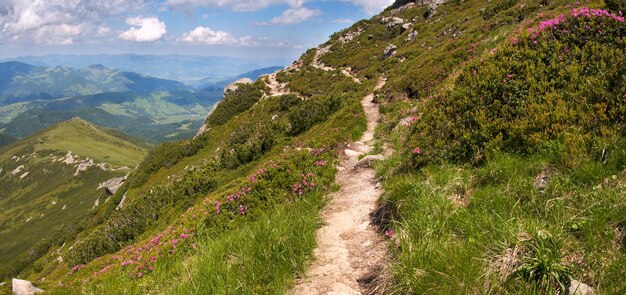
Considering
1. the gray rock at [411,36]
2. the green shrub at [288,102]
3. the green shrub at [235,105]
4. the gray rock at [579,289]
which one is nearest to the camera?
the gray rock at [579,289]

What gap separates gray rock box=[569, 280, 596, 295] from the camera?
3.28 meters

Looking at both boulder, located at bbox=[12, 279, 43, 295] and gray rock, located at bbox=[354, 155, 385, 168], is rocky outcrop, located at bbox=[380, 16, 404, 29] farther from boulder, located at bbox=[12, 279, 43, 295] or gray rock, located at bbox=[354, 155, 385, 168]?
boulder, located at bbox=[12, 279, 43, 295]

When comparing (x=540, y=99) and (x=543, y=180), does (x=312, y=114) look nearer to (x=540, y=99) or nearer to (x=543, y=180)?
(x=540, y=99)

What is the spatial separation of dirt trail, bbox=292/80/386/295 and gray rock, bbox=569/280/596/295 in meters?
2.44

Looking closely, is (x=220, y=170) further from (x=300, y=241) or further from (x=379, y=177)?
(x=300, y=241)

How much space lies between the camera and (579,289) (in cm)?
333

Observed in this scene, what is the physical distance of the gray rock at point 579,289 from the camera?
10.8 ft

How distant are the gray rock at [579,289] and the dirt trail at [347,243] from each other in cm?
244

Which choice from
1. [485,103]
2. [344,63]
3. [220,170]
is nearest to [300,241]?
[485,103]

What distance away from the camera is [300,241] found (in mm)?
5871

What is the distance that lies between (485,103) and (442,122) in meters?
1.09

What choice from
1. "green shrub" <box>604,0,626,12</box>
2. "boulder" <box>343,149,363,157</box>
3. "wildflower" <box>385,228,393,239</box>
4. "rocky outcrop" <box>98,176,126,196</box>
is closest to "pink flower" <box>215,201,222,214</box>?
"wildflower" <box>385,228,393,239</box>

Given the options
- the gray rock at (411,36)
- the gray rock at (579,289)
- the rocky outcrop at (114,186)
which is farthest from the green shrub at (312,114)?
the rocky outcrop at (114,186)

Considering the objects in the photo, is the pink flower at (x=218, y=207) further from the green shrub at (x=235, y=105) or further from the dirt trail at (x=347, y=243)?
the green shrub at (x=235, y=105)
